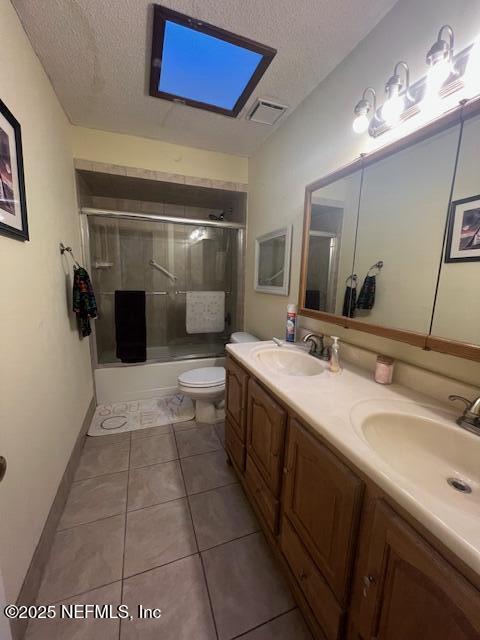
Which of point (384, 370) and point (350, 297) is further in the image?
point (350, 297)

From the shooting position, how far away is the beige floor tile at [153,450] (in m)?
1.74

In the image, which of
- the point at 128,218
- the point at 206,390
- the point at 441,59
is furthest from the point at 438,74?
the point at 128,218

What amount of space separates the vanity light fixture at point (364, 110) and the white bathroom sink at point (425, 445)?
121 centimetres

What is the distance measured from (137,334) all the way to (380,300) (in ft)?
7.08

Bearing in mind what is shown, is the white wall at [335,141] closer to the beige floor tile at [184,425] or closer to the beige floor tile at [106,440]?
the beige floor tile at [184,425]

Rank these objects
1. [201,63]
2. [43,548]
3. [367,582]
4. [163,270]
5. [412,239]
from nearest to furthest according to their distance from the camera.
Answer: [367,582]
[412,239]
[43,548]
[201,63]
[163,270]

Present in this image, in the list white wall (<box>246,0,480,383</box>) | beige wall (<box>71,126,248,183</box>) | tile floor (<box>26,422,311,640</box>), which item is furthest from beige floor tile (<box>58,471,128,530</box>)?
beige wall (<box>71,126,248,183</box>)

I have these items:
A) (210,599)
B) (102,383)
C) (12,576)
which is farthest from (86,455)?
(210,599)

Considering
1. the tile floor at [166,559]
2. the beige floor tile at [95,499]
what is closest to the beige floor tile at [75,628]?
the tile floor at [166,559]

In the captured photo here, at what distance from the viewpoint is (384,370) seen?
1044 mm

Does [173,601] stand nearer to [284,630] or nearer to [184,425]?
[284,630]

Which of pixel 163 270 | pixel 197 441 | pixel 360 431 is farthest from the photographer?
pixel 163 270

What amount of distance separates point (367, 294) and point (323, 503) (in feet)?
2.85

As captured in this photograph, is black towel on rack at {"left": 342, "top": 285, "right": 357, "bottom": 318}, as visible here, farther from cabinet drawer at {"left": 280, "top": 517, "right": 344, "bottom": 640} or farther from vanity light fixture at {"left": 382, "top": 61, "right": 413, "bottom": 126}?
cabinet drawer at {"left": 280, "top": 517, "right": 344, "bottom": 640}
